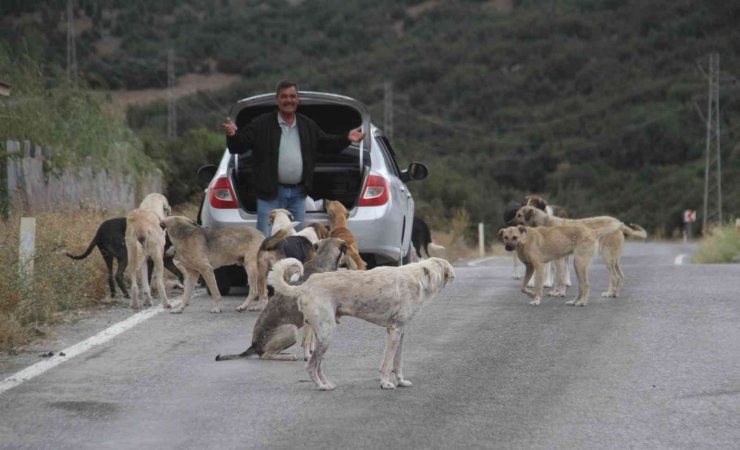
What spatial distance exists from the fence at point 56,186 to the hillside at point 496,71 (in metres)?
41.0

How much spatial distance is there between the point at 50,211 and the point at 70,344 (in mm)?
8660

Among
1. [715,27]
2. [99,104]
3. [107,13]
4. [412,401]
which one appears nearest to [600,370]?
[412,401]

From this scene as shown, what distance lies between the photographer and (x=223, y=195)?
1419cm

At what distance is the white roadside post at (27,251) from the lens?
1262 cm

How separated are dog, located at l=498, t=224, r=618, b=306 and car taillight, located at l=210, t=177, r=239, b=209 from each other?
2856 mm

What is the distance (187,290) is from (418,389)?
15.7ft

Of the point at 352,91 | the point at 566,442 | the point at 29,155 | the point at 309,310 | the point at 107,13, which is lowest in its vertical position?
the point at 566,442

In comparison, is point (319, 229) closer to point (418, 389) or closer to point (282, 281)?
point (282, 281)

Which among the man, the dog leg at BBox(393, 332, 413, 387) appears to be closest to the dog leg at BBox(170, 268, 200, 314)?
the man

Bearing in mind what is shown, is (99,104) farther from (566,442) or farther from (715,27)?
(715,27)

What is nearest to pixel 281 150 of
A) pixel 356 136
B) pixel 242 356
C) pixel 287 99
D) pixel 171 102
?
pixel 287 99

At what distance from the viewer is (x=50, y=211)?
62.9 feet

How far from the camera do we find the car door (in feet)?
47.5

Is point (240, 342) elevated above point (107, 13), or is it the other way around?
point (107, 13)
